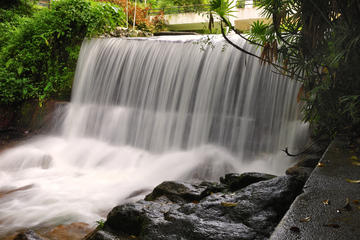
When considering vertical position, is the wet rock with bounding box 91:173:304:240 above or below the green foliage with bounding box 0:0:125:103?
below

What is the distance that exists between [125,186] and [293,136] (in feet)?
9.45

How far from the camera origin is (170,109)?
6711mm

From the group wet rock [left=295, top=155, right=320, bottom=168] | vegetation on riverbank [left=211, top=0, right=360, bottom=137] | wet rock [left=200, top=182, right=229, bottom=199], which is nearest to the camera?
vegetation on riverbank [left=211, top=0, right=360, bottom=137]

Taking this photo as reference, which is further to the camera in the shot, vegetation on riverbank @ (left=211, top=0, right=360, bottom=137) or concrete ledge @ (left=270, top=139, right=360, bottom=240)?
vegetation on riverbank @ (left=211, top=0, right=360, bottom=137)

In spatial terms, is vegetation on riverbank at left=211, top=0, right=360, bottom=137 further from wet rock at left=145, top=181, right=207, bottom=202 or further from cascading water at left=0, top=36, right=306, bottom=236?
wet rock at left=145, top=181, right=207, bottom=202

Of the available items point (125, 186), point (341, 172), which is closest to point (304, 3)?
point (341, 172)

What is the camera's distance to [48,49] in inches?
345

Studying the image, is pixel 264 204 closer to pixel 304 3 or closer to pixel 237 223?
pixel 237 223

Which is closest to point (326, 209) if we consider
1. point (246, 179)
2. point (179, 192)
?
point (246, 179)

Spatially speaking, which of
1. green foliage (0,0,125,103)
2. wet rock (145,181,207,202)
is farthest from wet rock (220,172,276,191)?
green foliage (0,0,125,103)

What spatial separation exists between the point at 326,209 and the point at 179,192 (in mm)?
1897

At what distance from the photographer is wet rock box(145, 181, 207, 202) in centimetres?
341

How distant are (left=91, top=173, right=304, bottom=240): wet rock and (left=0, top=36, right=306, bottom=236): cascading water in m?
1.25

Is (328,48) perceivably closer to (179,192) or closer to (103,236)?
(179,192)
